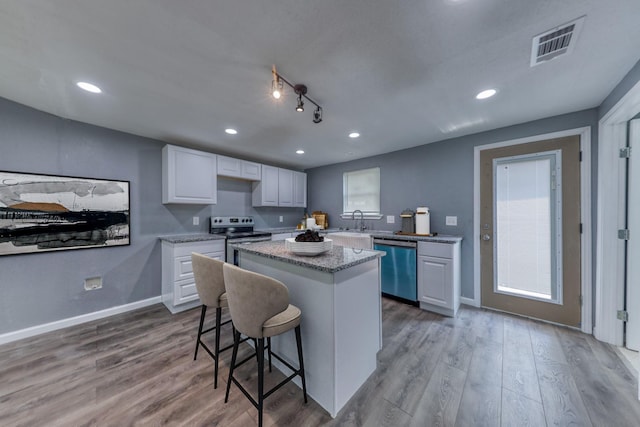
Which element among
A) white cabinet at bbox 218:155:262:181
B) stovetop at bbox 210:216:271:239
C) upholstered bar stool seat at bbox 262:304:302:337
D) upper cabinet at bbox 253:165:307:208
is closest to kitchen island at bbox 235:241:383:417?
upholstered bar stool seat at bbox 262:304:302:337

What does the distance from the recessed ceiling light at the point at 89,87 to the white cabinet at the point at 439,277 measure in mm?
3717

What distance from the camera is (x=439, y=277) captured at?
280 cm

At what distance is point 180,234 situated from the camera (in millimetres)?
3408

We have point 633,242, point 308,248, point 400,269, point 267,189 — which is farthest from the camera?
point 267,189

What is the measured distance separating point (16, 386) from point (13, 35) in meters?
2.41

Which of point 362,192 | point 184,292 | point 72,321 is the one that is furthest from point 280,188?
point 72,321

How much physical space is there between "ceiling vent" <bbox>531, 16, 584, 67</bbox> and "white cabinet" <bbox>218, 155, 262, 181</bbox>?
3645mm

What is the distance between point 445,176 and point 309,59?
2.62m

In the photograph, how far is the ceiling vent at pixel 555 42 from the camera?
1277 millimetres

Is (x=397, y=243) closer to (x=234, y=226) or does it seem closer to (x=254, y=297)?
(x=254, y=297)

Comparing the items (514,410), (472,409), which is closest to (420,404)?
(472,409)

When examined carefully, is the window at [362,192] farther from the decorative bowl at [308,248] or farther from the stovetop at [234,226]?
the decorative bowl at [308,248]

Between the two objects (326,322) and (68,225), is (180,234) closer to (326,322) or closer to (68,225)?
(68,225)

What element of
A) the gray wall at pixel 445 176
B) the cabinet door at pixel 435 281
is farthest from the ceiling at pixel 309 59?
the cabinet door at pixel 435 281
